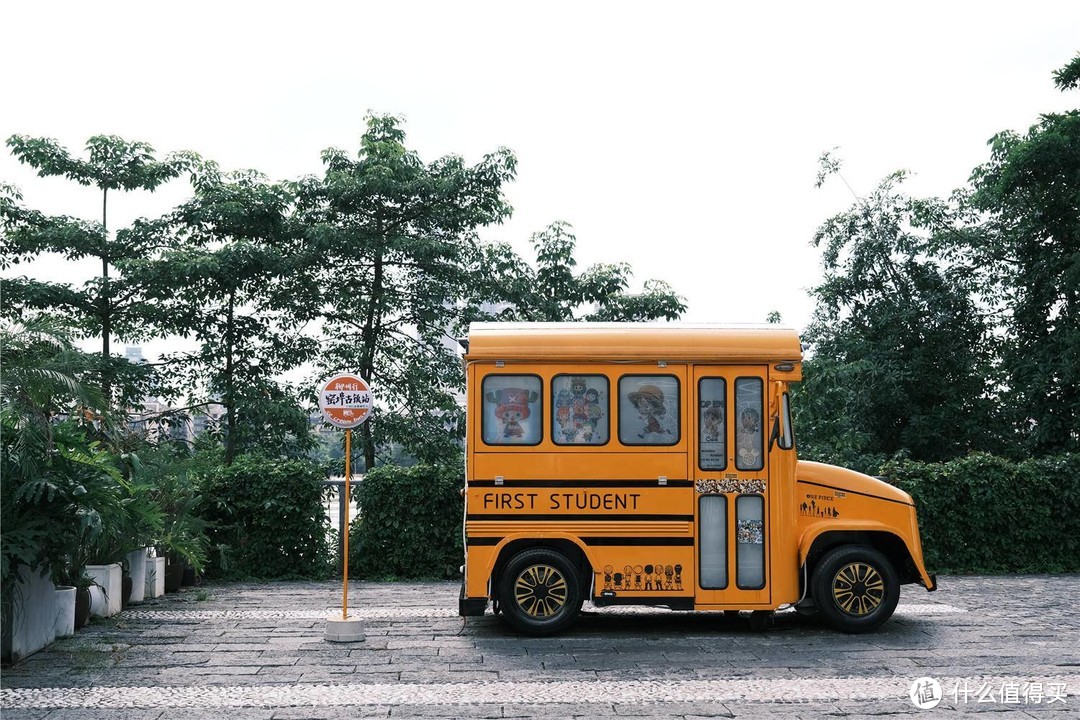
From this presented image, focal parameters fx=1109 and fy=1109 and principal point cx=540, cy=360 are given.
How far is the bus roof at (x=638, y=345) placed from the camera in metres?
10.5

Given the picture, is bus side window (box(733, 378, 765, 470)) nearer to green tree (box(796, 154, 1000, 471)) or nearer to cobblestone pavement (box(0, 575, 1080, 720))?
cobblestone pavement (box(0, 575, 1080, 720))

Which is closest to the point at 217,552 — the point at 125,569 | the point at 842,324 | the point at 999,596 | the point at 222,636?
the point at 125,569

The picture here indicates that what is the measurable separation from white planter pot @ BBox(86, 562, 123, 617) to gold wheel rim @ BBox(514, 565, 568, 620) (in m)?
4.40

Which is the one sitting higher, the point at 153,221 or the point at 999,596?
the point at 153,221

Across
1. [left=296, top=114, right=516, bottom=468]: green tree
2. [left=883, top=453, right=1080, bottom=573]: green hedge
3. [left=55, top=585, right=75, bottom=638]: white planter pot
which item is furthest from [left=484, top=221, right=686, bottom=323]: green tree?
[left=55, top=585, right=75, bottom=638]: white planter pot

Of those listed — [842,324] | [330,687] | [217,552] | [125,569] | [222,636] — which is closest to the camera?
[330,687]

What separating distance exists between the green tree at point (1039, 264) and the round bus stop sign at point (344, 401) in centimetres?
1439

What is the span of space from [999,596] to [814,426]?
25.8 ft

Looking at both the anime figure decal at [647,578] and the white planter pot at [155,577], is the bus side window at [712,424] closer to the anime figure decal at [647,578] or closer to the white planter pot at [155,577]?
the anime figure decal at [647,578]

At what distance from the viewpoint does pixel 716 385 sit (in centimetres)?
1051

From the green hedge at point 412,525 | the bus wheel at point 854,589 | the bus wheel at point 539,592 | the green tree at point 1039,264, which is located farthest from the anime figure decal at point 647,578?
the green tree at point 1039,264

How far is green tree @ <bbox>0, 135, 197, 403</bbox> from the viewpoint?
19.1 meters

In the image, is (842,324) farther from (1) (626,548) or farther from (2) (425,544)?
(1) (626,548)

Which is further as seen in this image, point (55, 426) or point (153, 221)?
point (153, 221)
